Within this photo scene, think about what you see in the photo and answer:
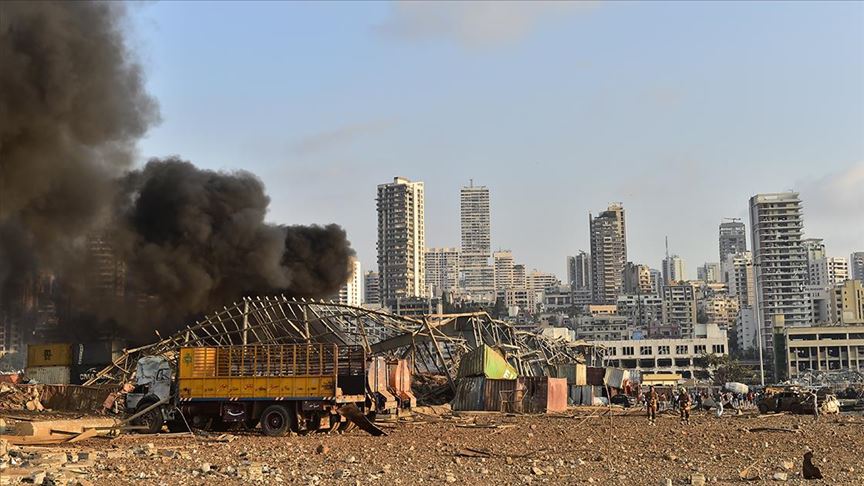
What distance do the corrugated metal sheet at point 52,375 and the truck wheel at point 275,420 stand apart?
105 ft

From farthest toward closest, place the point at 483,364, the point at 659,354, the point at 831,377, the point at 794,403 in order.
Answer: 1. the point at 659,354
2. the point at 831,377
3. the point at 794,403
4. the point at 483,364

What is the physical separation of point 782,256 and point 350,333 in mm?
167838

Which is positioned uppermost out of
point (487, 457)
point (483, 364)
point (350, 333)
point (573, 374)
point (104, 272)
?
point (104, 272)

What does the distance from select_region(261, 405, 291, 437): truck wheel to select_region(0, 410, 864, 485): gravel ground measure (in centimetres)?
47

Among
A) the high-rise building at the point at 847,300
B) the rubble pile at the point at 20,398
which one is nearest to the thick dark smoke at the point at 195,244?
the rubble pile at the point at 20,398

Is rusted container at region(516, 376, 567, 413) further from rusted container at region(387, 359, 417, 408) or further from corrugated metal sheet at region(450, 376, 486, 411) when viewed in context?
rusted container at region(387, 359, 417, 408)

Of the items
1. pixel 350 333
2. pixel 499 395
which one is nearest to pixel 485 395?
pixel 499 395

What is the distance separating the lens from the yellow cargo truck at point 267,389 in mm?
25031

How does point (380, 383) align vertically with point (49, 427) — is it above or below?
above

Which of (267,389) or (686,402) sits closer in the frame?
(267,389)

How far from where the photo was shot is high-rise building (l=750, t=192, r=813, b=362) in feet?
614

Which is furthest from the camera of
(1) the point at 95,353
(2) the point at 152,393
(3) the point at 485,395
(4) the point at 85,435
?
(1) the point at 95,353

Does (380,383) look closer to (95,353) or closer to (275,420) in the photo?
(275,420)

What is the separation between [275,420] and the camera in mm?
25109
